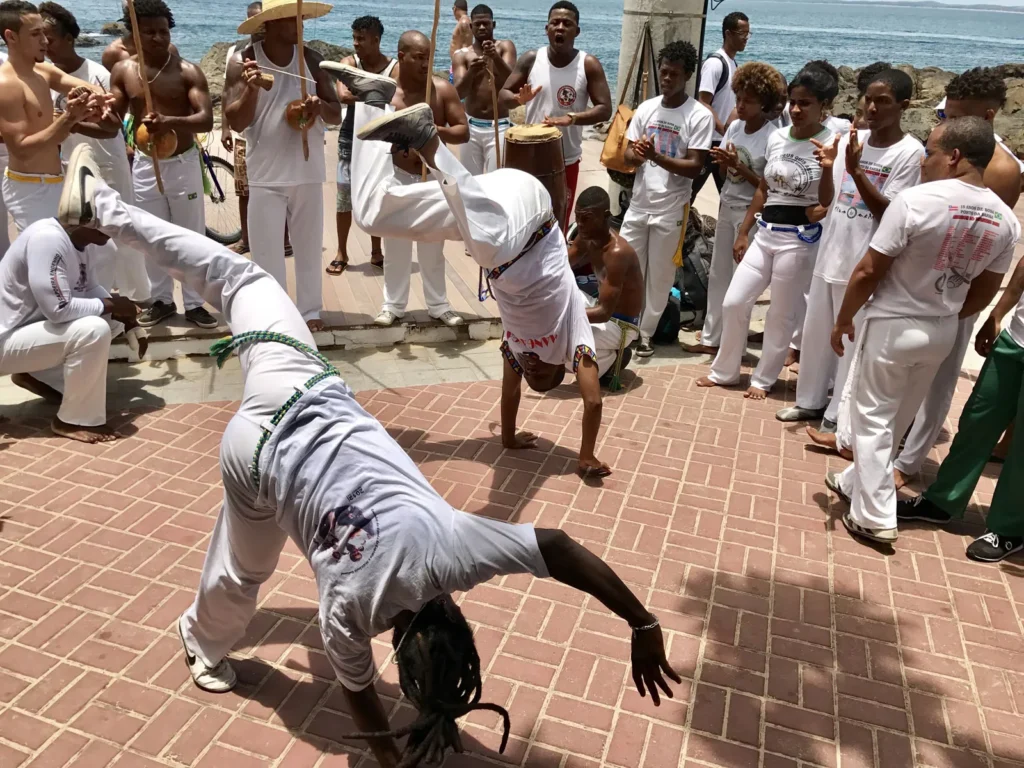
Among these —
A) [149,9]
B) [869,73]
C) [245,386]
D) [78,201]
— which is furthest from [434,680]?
[149,9]

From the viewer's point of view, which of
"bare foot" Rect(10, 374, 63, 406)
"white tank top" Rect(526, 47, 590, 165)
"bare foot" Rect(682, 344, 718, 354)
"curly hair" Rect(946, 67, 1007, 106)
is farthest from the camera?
"white tank top" Rect(526, 47, 590, 165)

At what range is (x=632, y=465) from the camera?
498cm

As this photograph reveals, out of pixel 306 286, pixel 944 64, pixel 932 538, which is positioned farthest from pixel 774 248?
pixel 944 64

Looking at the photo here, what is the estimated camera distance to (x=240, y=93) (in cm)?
562

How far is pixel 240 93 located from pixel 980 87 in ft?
14.9

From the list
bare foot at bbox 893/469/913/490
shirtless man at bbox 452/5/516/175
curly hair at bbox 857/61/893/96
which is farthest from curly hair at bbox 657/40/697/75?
bare foot at bbox 893/469/913/490

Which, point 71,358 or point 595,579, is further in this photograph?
point 71,358

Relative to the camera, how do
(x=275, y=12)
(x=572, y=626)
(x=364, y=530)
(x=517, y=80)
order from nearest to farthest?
(x=364, y=530)
(x=572, y=626)
(x=275, y=12)
(x=517, y=80)

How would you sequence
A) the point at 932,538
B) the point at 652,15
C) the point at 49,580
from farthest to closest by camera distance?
the point at 652,15
the point at 932,538
the point at 49,580

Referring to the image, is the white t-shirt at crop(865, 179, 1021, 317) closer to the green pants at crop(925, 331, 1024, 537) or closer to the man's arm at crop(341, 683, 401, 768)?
the green pants at crop(925, 331, 1024, 537)

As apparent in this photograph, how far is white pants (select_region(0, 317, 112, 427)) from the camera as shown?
15.8ft

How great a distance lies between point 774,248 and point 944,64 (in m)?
67.8

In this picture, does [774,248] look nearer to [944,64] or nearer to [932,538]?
[932,538]

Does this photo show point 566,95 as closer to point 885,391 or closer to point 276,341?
point 885,391
